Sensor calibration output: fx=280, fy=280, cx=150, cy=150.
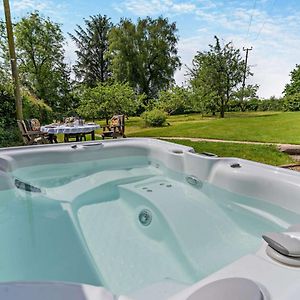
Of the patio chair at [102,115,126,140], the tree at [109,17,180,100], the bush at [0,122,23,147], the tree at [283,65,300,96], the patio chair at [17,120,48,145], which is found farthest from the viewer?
the tree at [283,65,300,96]

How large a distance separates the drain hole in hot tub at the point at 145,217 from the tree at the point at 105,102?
8.03 m

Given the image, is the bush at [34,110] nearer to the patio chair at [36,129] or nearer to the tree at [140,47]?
the patio chair at [36,129]

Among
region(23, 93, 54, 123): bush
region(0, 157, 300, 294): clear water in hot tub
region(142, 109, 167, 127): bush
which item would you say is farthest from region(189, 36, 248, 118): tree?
region(0, 157, 300, 294): clear water in hot tub

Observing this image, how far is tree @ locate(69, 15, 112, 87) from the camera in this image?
65.2ft

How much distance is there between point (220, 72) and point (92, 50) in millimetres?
10873

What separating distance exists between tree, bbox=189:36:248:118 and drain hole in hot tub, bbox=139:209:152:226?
11.3m

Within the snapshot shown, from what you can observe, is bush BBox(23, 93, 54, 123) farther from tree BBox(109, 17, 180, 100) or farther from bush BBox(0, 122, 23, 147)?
tree BBox(109, 17, 180, 100)

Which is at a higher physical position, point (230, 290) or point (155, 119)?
point (230, 290)

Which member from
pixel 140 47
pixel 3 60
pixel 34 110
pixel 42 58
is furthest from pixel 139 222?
pixel 140 47

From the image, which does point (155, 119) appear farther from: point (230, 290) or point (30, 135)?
point (230, 290)

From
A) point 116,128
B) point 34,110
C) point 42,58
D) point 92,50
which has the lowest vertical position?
point 116,128

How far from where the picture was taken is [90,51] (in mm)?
20203

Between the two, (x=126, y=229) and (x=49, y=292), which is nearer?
(x=49, y=292)

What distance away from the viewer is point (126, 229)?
2.38m
